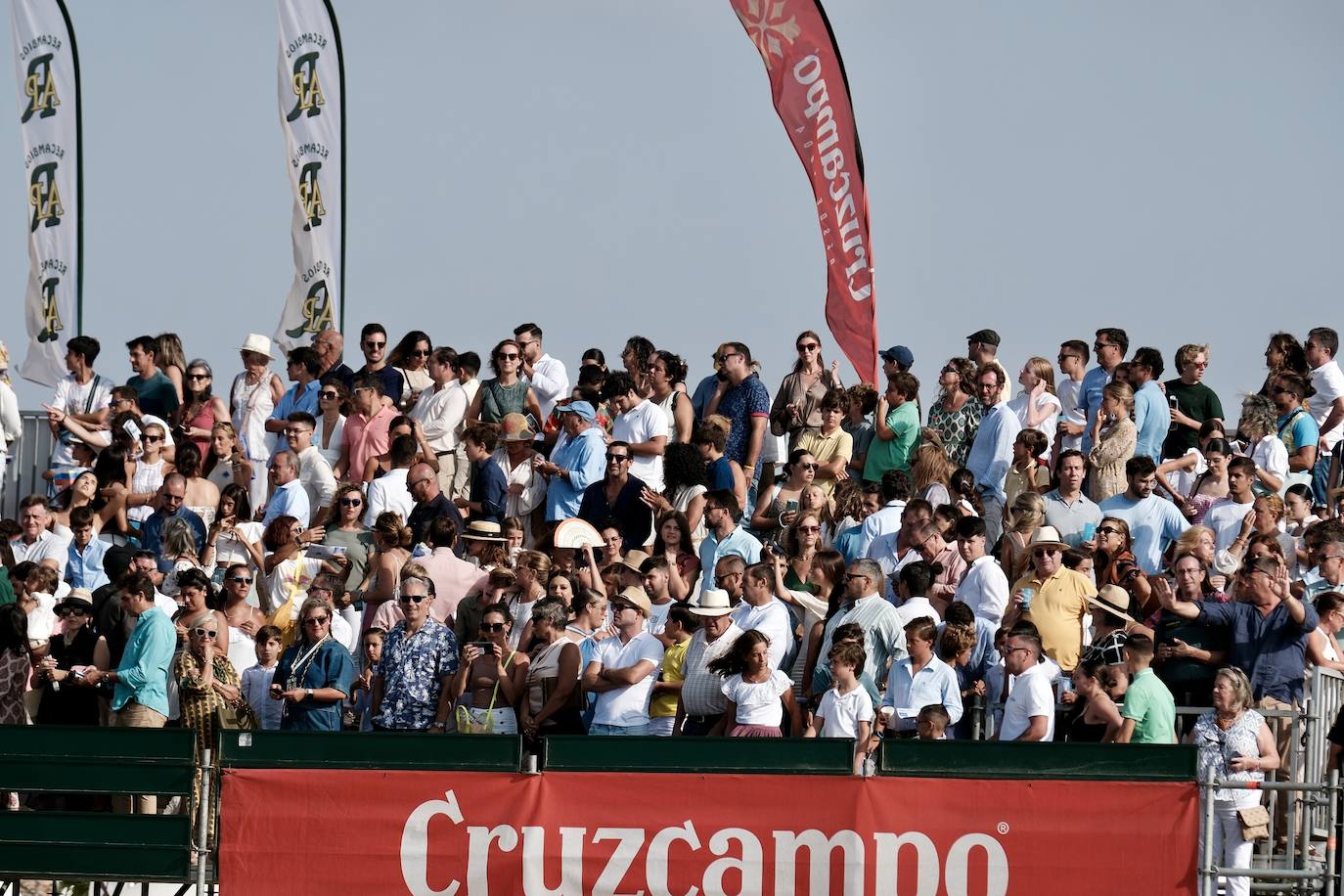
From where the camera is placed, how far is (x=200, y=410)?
17812 millimetres

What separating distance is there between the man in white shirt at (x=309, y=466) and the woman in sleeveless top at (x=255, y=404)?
0.95 m

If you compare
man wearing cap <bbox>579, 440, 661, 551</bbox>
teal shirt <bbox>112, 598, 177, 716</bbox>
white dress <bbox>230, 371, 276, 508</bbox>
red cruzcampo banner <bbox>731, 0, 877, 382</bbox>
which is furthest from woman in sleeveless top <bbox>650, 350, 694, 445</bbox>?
teal shirt <bbox>112, 598, 177, 716</bbox>

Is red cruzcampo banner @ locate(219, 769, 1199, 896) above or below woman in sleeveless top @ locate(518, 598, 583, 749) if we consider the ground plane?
below

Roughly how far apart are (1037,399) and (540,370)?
13.3 feet

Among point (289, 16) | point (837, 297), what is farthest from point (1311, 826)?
point (289, 16)

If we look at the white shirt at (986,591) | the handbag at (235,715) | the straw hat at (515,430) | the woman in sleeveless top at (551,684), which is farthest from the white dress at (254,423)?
the white shirt at (986,591)

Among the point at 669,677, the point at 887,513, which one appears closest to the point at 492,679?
the point at 669,677

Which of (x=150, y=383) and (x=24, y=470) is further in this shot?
(x=24, y=470)

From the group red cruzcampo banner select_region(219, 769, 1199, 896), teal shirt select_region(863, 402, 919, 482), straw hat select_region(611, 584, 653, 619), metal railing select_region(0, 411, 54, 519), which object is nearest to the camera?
red cruzcampo banner select_region(219, 769, 1199, 896)

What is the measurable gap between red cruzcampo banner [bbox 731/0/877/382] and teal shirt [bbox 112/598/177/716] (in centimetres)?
721

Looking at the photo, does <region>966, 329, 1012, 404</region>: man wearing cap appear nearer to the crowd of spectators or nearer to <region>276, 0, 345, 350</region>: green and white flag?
the crowd of spectators

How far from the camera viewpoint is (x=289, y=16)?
21.7 m

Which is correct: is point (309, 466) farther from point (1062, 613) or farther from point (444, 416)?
point (1062, 613)

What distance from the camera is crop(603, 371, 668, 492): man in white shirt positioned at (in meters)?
16.3
